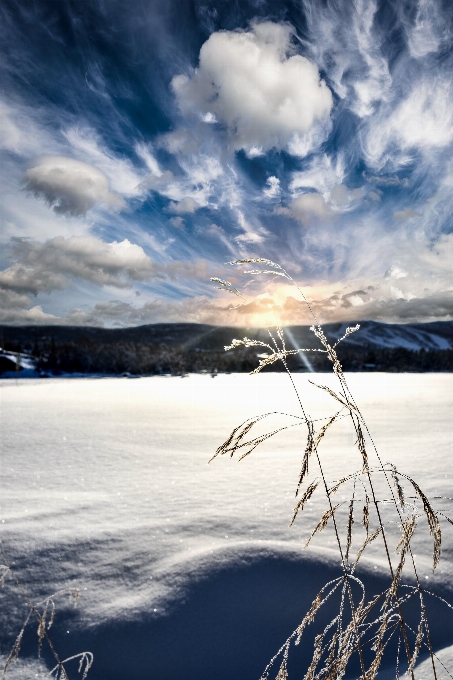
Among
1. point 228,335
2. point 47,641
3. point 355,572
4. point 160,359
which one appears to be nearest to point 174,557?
point 47,641

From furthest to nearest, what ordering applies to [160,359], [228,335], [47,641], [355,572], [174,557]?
[228,335]
[160,359]
[174,557]
[355,572]
[47,641]

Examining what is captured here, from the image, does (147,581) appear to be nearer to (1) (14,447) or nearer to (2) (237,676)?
(2) (237,676)

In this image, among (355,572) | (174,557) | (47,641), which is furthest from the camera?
(174,557)

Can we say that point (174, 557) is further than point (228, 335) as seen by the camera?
No

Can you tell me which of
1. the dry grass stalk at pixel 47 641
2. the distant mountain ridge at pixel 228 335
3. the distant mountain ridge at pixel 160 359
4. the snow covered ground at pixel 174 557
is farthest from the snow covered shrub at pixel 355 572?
the distant mountain ridge at pixel 228 335

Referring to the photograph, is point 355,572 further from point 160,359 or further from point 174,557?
point 160,359

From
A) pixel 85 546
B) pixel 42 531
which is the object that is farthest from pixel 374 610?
pixel 42 531

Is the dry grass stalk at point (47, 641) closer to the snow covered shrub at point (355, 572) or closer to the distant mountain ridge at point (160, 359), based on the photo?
the snow covered shrub at point (355, 572)

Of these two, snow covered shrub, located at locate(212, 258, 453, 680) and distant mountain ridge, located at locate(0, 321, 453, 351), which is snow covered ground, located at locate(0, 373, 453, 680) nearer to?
snow covered shrub, located at locate(212, 258, 453, 680)

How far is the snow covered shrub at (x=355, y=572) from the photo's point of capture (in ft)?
3.35

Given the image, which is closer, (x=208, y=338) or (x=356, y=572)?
(x=356, y=572)

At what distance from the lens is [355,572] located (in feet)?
7.37

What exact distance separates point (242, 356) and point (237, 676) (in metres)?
36.7

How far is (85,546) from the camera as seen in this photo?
8.21 feet
